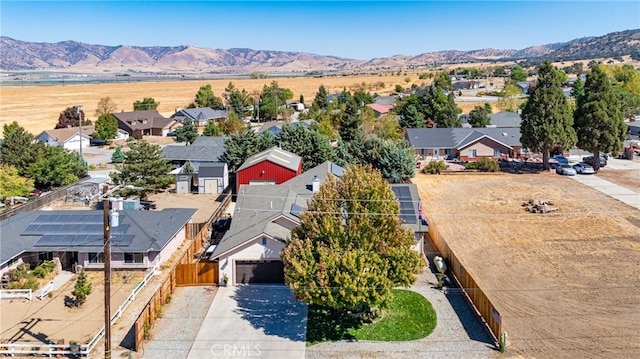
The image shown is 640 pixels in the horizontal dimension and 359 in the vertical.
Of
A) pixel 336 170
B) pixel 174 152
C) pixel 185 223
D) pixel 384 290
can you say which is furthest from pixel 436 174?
pixel 384 290

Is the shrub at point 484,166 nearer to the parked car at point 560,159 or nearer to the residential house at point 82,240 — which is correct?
the parked car at point 560,159

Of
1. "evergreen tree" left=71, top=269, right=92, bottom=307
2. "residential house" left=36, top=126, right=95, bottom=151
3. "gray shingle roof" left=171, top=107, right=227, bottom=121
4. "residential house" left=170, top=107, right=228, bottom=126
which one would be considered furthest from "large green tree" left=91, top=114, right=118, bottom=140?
"evergreen tree" left=71, top=269, right=92, bottom=307

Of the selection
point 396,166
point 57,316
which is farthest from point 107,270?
point 396,166

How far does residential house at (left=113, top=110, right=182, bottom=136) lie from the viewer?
84.8m

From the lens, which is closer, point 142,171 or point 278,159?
point 142,171

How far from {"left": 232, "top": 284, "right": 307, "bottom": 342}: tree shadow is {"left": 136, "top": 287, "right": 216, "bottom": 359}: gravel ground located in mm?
1724

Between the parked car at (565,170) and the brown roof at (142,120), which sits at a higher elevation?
the brown roof at (142,120)

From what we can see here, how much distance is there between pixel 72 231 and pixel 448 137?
5001 cm

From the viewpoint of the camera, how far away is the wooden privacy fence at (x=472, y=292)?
72.2 feet

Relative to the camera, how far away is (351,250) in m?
22.5

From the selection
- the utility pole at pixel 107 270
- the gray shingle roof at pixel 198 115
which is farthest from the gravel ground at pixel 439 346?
the gray shingle roof at pixel 198 115

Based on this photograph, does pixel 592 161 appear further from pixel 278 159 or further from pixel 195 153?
pixel 195 153

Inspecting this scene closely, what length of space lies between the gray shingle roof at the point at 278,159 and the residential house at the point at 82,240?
14.8 m

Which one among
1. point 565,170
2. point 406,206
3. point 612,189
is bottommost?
point 612,189
